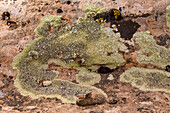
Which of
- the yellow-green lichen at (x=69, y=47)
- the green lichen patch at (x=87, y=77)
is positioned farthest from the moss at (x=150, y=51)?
the green lichen patch at (x=87, y=77)

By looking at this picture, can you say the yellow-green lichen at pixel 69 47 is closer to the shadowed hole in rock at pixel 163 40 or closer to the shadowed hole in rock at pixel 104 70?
the shadowed hole in rock at pixel 104 70

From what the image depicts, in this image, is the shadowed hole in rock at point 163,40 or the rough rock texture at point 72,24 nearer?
the rough rock texture at point 72,24

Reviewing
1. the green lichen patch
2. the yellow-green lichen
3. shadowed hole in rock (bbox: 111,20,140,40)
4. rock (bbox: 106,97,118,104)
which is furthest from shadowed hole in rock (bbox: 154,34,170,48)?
rock (bbox: 106,97,118,104)

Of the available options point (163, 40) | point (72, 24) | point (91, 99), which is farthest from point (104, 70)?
point (163, 40)

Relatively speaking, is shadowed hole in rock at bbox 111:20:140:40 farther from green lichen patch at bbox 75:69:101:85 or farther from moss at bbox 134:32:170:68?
green lichen patch at bbox 75:69:101:85

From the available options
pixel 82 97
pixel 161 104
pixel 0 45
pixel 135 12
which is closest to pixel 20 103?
pixel 82 97

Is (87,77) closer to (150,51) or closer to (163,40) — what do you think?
(150,51)

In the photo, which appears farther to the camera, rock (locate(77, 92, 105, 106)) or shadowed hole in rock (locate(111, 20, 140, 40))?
shadowed hole in rock (locate(111, 20, 140, 40))
